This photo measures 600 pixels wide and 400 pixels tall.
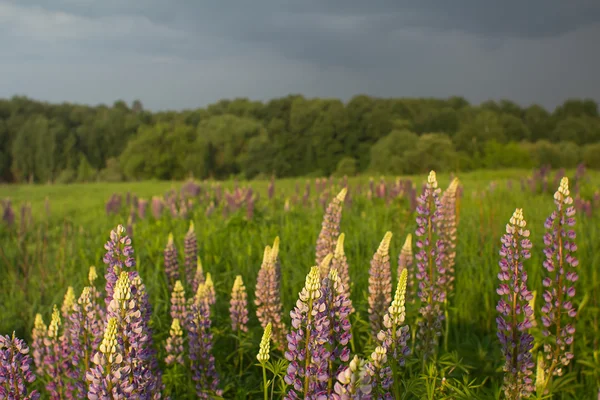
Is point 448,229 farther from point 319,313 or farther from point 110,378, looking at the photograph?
point 110,378

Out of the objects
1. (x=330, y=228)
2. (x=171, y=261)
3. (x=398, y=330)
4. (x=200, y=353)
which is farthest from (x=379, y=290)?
(x=171, y=261)

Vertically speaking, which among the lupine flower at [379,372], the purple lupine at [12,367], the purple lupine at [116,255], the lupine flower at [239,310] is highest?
the purple lupine at [116,255]

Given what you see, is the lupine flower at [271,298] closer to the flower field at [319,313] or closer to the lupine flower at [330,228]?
the flower field at [319,313]

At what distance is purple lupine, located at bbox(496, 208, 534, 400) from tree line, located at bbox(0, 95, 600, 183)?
128ft

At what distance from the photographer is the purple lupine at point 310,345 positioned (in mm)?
1750

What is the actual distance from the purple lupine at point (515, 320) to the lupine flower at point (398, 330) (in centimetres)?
95

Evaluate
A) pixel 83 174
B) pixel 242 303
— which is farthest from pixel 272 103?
pixel 242 303

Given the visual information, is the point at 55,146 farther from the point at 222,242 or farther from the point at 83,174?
the point at 222,242

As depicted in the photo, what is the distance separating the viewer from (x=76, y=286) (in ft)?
18.6

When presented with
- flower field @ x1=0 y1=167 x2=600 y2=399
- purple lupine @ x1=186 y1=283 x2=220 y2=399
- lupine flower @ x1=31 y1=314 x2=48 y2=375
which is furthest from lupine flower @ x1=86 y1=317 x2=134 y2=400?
lupine flower @ x1=31 y1=314 x2=48 y2=375

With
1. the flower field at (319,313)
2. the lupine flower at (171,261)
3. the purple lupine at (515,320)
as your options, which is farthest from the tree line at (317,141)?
the purple lupine at (515,320)

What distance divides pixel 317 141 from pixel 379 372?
190 ft

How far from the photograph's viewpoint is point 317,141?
59.2 metres

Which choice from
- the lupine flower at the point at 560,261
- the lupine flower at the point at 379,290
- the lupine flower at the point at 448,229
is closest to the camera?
the lupine flower at the point at 560,261
